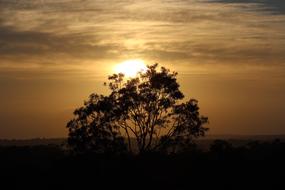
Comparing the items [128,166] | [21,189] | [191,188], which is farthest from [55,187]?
[191,188]

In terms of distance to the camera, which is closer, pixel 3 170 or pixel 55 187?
pixel 55 187

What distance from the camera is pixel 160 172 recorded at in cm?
8062

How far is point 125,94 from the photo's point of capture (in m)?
95.4

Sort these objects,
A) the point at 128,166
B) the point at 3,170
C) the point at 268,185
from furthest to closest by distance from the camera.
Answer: the point at 3,170 → the point at 128,166 → the point at 268,185

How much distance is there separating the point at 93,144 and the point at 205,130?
16.4 metres

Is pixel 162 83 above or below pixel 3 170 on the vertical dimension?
above

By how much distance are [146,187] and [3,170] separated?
2304 cm

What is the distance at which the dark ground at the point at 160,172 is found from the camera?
7531 cm

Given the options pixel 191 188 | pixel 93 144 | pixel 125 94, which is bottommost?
pixel 191 188

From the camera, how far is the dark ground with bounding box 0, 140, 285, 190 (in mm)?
75312

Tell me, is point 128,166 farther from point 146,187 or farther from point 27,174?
point 27,174

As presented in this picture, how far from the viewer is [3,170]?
87625mm

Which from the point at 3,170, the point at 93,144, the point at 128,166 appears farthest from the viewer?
the point at 93,144

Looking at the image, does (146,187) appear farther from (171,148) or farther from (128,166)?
(171,148)
